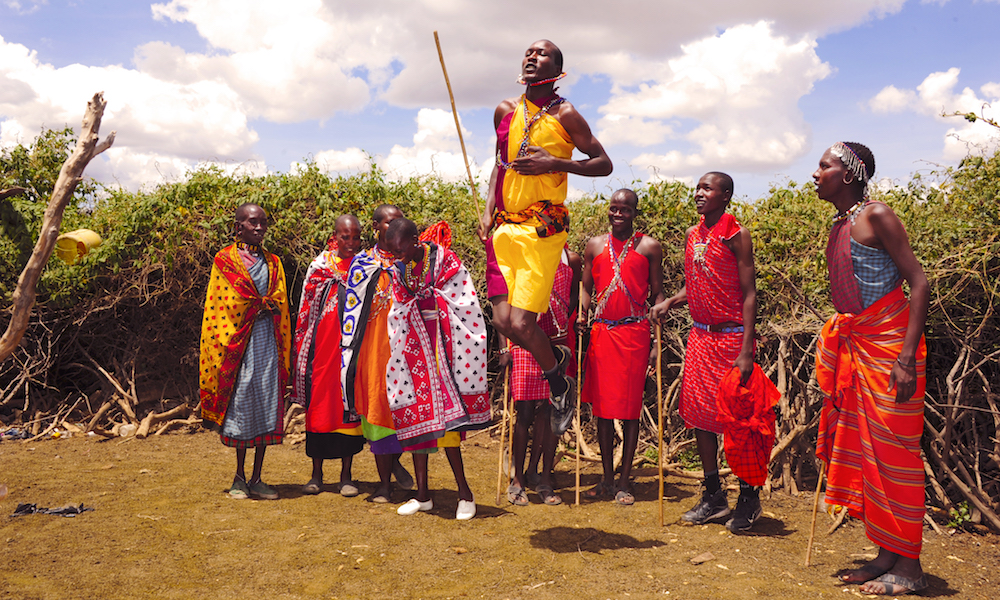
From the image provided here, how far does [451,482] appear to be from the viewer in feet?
19.5

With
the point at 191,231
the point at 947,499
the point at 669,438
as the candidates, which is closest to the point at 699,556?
the point at 947,499

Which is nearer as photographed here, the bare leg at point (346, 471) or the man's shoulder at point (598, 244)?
the man's shoulder at point (598, 244)

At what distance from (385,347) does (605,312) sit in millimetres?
1740

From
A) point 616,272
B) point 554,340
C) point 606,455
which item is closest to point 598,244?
point 616,272

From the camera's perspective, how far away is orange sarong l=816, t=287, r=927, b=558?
11.8 feet

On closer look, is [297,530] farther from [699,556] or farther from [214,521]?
[699,556]

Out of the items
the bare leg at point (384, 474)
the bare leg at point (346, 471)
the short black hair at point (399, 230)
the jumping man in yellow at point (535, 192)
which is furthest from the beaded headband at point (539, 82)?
the bare leg at point (346, 471)

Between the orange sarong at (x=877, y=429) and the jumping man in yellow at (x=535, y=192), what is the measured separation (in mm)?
1622

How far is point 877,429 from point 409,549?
2760 mm

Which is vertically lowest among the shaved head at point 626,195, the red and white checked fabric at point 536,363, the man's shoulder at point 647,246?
the red and white checked fabric at point 536,363

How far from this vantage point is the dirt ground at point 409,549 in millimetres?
3666

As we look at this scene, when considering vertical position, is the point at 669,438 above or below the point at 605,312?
below

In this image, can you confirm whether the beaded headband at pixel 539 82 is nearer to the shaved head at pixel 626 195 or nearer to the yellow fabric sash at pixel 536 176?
the yellow fabric sash at pixel 536 176

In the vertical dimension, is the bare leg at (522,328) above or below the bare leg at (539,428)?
above
